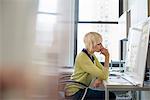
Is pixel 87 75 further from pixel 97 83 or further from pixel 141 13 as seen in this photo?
pixel 141 13

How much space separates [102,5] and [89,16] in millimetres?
323

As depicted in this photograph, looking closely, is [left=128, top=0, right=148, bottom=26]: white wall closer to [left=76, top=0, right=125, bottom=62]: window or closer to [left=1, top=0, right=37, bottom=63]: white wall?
[left=76, top=0, right=125, bottom=62]: window

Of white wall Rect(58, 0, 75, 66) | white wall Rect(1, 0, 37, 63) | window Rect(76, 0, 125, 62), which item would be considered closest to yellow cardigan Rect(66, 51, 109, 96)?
white wall Rect(58, 0, 75, 66)

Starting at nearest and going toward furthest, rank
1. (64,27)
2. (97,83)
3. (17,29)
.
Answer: (17,29) → (64,27) → (97,83)

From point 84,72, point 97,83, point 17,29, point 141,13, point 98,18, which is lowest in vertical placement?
point 97,83

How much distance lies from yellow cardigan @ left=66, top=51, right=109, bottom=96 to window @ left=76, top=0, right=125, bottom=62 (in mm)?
1979

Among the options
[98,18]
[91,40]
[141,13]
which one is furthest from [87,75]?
[98,18]

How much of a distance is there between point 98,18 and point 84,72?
231 centimetres

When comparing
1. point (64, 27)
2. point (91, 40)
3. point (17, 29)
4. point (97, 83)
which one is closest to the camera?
point (17, 29)

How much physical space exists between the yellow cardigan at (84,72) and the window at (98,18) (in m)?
1.98

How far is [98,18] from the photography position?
4.48 metres

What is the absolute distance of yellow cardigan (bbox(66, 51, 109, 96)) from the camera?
227 cm

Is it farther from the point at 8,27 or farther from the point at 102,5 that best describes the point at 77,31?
the point at 8,27

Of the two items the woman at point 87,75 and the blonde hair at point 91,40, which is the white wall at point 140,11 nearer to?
the blonde hair at point 91,40
